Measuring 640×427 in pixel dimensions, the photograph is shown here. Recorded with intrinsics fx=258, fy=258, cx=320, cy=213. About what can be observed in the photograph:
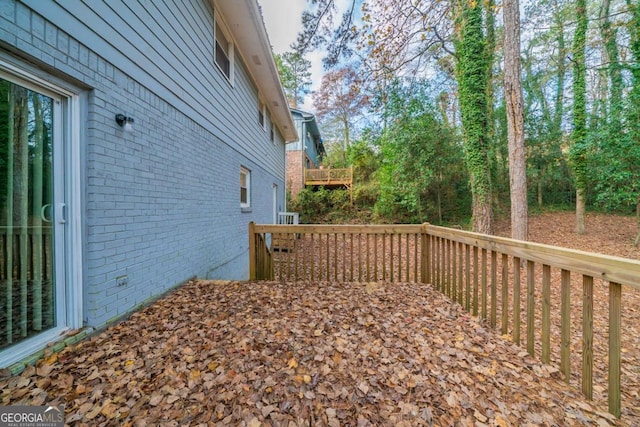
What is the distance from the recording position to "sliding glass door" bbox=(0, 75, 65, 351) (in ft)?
5.46

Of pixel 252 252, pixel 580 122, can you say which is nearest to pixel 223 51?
pixel 252 252

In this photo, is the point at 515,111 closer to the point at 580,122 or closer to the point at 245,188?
the point at 580,122

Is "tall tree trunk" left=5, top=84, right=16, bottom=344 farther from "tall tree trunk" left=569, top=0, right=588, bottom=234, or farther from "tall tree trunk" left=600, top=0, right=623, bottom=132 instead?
"tall tree trunk" left=569, top=0, right=588, bottom=234

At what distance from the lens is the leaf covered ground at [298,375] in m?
1.41

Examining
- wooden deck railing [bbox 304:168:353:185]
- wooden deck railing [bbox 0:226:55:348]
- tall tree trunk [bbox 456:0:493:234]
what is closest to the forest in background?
tall tree trunk [bbox 456:0:493:234]

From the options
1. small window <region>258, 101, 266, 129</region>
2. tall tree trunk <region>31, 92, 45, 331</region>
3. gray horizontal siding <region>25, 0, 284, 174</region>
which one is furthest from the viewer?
small window <region>258, 101, 266, 129</region>

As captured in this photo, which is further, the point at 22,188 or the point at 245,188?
the point at 245,188

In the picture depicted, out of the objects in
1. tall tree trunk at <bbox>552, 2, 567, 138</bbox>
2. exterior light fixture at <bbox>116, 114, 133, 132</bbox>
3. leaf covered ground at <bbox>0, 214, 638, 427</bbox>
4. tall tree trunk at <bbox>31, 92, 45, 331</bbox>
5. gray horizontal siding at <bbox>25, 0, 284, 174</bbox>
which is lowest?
leaf covered ground at <bbox>0, 214, 638, 427</bbox>

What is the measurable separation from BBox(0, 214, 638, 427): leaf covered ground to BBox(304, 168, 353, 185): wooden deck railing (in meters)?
12.2

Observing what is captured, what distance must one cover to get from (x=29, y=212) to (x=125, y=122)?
1.08 metres

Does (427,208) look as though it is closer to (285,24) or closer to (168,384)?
(285,24)

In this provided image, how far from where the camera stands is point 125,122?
7.95ft

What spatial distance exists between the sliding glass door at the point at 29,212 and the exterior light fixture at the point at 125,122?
1.41 feet

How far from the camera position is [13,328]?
1.69 m
